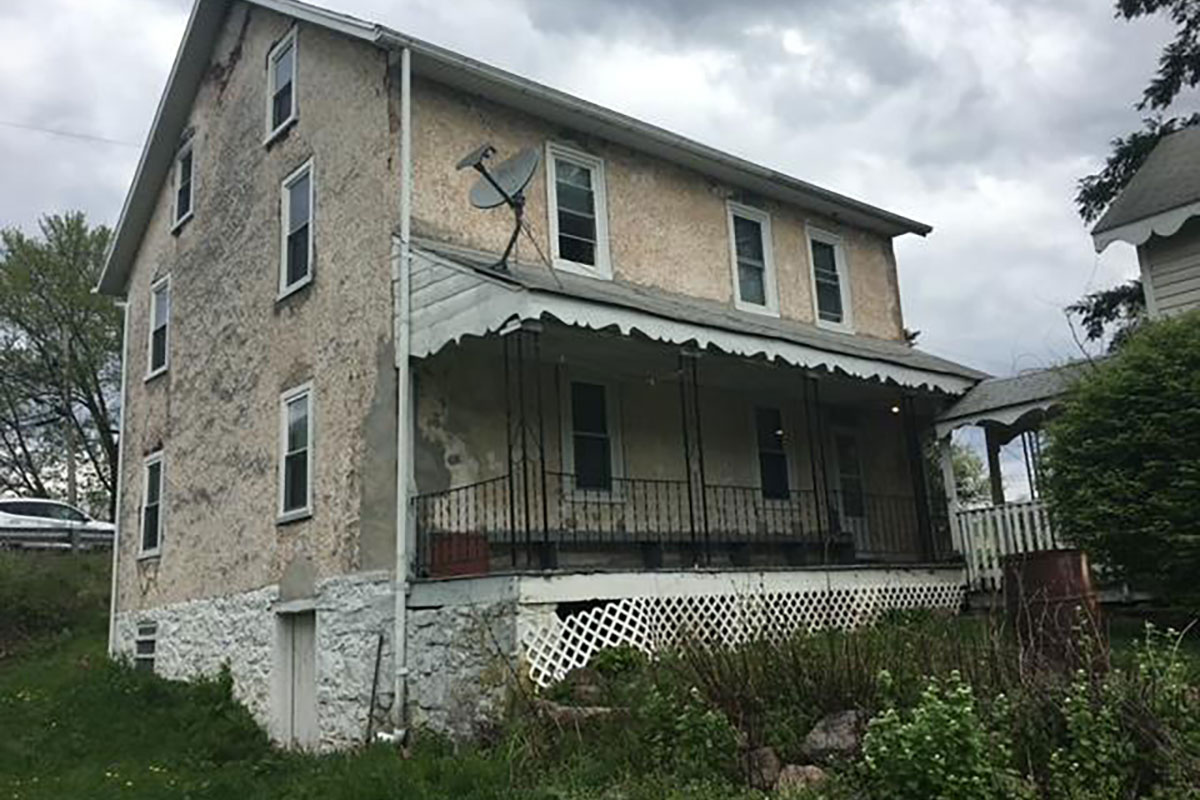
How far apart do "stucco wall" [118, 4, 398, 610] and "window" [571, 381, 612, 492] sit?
101 inches

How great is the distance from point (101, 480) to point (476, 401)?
1180 inches

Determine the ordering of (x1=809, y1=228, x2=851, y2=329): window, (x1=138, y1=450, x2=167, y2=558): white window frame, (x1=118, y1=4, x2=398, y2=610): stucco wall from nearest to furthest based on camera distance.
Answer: (x1=118, y1=4, x2=398, y2=610): stucco wall
(x1=138, y1=450, x2=167, y2=558): white window frame
(x1=809, y1=228, x2=851, y2=329): window

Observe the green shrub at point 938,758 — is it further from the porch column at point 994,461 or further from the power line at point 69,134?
the power line at point 69,134

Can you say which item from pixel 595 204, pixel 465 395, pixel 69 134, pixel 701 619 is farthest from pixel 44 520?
pixel 701 619

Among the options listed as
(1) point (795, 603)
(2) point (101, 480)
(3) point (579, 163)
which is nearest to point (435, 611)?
(1) point (795, 603)

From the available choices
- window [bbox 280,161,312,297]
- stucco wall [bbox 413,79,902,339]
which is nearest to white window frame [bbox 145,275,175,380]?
window [bbox 280,161,312,297]

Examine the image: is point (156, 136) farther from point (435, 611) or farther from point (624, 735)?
point (624, 735)

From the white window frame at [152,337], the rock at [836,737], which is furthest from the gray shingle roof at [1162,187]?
the white window frame at [152,337]

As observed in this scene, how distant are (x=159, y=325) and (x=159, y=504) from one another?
313cm

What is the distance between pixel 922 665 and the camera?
690 centimetres

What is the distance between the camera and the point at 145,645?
15273mm

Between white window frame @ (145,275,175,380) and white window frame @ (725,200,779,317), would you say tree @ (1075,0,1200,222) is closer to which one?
white window frame @ (725,200,779,317)

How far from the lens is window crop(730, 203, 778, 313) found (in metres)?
14.9

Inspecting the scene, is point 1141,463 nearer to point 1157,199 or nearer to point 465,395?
point 1157,199
